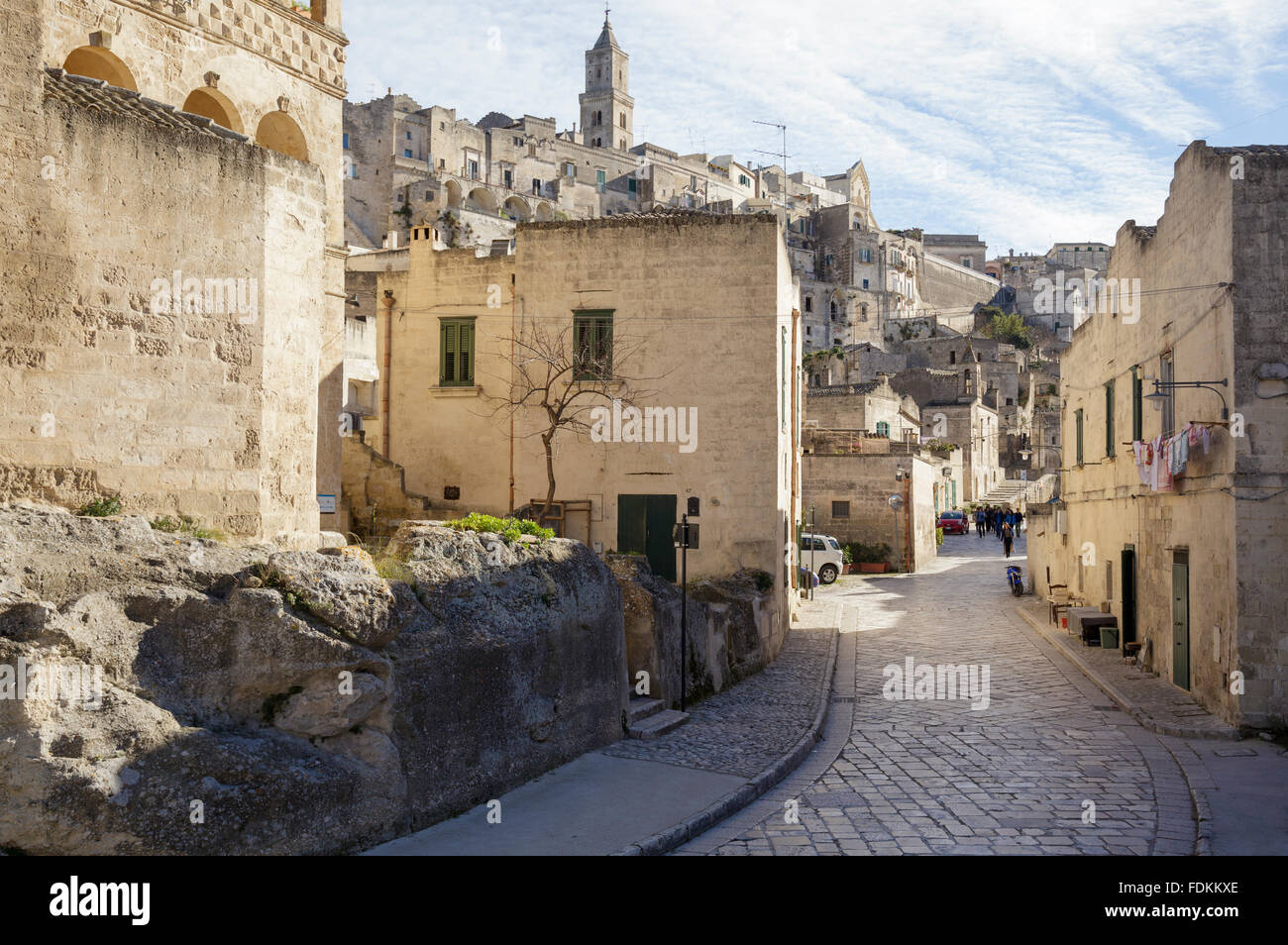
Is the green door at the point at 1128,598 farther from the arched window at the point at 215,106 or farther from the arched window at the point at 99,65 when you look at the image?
the arched window at the point at 99,65

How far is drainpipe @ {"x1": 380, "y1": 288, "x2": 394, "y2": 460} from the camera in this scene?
21.3 metres

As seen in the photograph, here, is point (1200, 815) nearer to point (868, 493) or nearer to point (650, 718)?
point (650, 718)

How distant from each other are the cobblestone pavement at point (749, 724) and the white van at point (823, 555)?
44.1 feet

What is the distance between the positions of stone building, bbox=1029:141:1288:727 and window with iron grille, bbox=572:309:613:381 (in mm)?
9227

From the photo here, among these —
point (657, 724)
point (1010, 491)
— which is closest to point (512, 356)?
point (657, 724)

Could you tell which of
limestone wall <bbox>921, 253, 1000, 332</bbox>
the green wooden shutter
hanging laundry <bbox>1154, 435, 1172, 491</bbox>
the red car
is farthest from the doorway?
limestone wall <bbox>921, 253, 1000, 332</bbox>

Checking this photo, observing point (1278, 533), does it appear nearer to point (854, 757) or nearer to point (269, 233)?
point (854, 757)

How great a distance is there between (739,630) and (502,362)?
725 centimetres

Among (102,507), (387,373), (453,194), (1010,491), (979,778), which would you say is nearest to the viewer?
(102,507)

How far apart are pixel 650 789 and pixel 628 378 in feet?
36.8

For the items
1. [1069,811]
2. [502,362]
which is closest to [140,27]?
[502,362]

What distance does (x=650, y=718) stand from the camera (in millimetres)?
12641

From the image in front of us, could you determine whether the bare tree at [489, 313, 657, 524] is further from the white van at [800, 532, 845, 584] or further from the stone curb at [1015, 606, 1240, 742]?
the white van at [800, 532, 845, 584]
